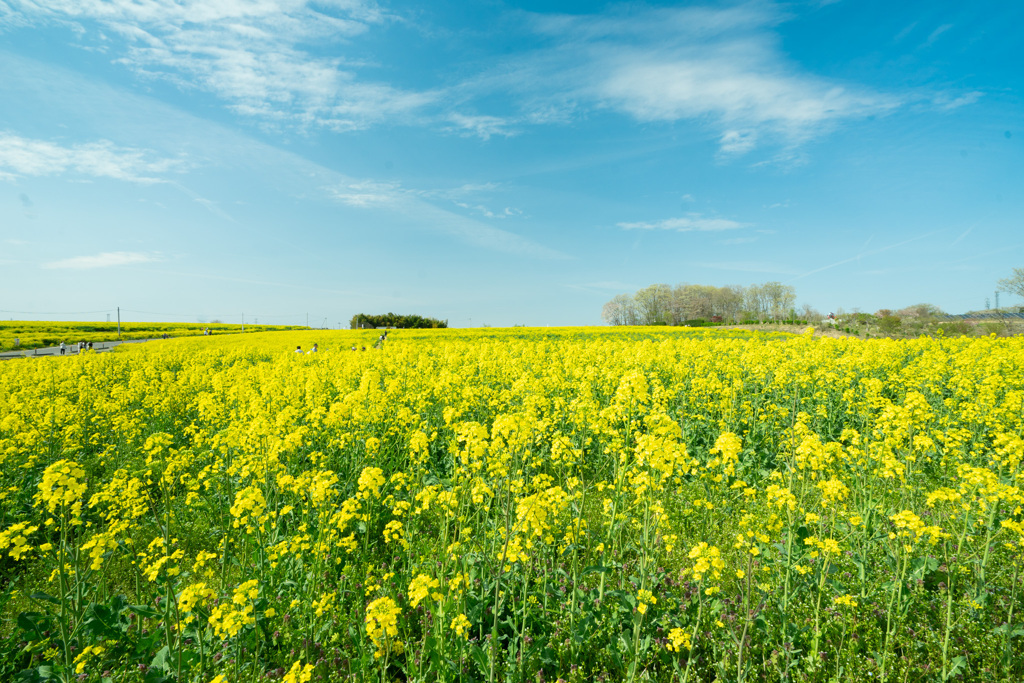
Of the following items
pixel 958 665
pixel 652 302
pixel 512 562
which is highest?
pixel 652 302

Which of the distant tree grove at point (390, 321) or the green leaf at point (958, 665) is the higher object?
the distant tree grove at point (390, 321)

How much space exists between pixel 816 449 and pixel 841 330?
32.8 m

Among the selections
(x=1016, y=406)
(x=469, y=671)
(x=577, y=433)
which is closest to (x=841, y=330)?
(x=1016, y=406)

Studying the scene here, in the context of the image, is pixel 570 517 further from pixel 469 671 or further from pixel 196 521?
pixel 196 521

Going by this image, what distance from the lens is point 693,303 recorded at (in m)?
A: 96.2

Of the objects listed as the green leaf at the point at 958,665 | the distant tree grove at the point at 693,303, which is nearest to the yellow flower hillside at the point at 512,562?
the green leaf at the point at 958,665

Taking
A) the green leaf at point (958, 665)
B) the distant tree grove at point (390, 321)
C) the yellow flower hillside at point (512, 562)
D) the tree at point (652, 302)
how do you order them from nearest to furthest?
1. the green leaf at point (958, 665)
2. the yellow flower hillside at point (512, 562)
3. the distant tree grove at point (390, 321)
4. the tree at point (652, 302)

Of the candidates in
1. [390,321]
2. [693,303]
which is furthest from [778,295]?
[390,321]

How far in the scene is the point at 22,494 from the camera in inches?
257

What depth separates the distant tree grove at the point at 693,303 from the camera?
92188 mm

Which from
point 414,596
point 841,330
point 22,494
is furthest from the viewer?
point 841,330

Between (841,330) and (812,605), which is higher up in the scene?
(841,330)

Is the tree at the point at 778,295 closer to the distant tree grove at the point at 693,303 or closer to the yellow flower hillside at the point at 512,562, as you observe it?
the distant tree grove at the point at 693,303

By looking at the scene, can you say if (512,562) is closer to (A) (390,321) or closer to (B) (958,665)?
(B) (958,665)
